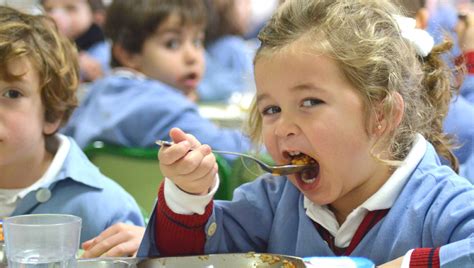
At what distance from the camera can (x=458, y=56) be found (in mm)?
1606

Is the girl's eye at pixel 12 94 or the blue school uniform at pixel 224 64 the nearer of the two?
the girl's eye at pixel 12 94

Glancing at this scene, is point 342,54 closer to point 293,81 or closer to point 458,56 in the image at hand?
point 293,81

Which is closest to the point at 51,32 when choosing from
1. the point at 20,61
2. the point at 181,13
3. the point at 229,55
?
the point at 20,61

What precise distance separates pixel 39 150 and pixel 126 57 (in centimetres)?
172

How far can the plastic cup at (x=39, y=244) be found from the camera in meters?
1.07

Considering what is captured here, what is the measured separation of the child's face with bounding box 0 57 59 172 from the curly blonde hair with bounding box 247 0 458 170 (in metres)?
0.59

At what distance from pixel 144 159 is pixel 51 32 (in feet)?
1.71

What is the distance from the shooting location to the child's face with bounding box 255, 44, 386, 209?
1301 millimetres

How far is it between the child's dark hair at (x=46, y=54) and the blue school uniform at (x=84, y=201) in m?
0.16

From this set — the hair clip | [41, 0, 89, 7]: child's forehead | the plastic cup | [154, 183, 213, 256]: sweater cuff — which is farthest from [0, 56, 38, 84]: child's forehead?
[41, 0, 89, 7]: child's forehead

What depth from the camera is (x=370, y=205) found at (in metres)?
1.31

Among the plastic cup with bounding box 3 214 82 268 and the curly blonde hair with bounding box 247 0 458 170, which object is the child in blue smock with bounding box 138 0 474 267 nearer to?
the curly blonde hair with bounding box 247 0 458 170

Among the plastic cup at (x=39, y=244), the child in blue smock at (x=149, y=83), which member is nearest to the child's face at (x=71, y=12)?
the child in blue smock at (x=149, y=83)

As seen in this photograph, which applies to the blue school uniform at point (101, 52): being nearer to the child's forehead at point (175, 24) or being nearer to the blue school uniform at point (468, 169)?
the child's forehead at point (175, 24)
